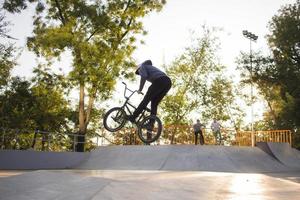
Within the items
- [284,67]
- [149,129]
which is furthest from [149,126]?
[284,67]

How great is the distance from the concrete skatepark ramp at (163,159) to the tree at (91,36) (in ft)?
18.4

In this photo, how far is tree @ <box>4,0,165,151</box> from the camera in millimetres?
24641

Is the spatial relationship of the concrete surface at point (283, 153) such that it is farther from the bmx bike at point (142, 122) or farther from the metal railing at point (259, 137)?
the bmx bike at point (142, 122)

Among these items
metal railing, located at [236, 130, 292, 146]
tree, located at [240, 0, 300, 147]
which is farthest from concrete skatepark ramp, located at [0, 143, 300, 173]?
tree, located at [240, 0, 300, 147]

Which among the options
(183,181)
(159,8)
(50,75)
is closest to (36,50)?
(50,75)

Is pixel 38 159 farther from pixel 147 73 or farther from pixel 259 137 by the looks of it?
pixel 259 137

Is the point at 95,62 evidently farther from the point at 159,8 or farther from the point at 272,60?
the point at 272,60

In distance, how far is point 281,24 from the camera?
43281 millimetres

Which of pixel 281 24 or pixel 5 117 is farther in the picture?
pixel 281 24

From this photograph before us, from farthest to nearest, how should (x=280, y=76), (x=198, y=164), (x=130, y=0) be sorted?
(x=280, y=76) → (x=130, y=0) → (x=198, y=164)

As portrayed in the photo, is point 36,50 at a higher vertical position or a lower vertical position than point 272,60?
lower

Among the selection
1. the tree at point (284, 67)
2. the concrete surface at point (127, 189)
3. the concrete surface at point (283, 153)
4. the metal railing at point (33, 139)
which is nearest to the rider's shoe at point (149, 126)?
the concrete surface at point (127, 189)

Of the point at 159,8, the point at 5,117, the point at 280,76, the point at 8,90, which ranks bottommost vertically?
the point at 5,117

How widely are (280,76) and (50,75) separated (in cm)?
2665
